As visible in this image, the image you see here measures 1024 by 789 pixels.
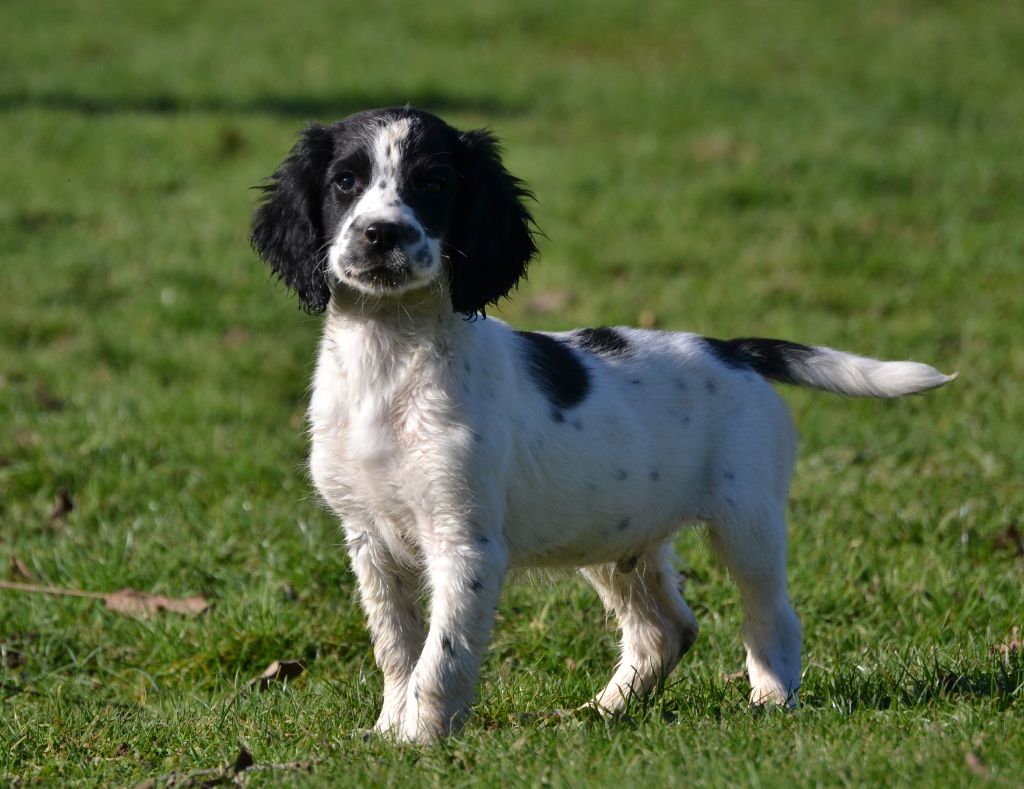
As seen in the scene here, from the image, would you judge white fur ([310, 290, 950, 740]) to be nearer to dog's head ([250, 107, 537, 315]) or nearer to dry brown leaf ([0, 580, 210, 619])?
dog's head ([250, 107, 537, 315])

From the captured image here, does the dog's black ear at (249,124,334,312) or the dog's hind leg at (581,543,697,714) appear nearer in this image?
the dog's black ear at (249,124,334,312)

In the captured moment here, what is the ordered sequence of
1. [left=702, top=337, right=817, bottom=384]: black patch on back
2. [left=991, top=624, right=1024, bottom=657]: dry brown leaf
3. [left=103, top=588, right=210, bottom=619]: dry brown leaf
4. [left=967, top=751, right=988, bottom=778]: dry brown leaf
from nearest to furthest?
[left=967, top=751, right=988, bottom=778]: dry brown leaf < [left=991, top=624, right=1024, bottom=657]: dry brown leaf < [left=702, top=337, right=817, bottom=384]: black patch on back < [left=103, top=588, right=210, bottom=619]: dry brown leaf

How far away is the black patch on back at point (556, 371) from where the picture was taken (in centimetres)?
396

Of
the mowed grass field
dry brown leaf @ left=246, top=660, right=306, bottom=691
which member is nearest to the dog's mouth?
the mowed grass field

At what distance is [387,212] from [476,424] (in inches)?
23.1

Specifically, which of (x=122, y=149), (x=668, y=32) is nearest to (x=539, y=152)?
(x=122, y=149)

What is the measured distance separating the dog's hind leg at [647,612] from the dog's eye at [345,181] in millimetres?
1373

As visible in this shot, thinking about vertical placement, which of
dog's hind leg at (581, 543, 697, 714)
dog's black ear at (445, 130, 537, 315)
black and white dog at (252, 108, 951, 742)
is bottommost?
dog's hind leg at (581, 543, 697, 714)

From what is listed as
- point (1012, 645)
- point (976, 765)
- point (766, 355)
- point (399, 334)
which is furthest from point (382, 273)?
point (1012, 645)

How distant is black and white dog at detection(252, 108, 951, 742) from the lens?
365 cm

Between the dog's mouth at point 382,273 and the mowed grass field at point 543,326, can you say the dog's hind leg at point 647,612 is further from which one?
the dog's mouth at point 382,273

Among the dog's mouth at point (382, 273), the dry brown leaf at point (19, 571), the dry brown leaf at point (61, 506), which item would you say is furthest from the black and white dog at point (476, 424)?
the dry brown leaf at point (61, 506)

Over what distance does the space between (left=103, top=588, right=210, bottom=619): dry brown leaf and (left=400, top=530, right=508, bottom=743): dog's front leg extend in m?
1.39

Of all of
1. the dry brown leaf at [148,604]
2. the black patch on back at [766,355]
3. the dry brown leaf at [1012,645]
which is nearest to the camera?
the dry brown leaf at [1012,645]
